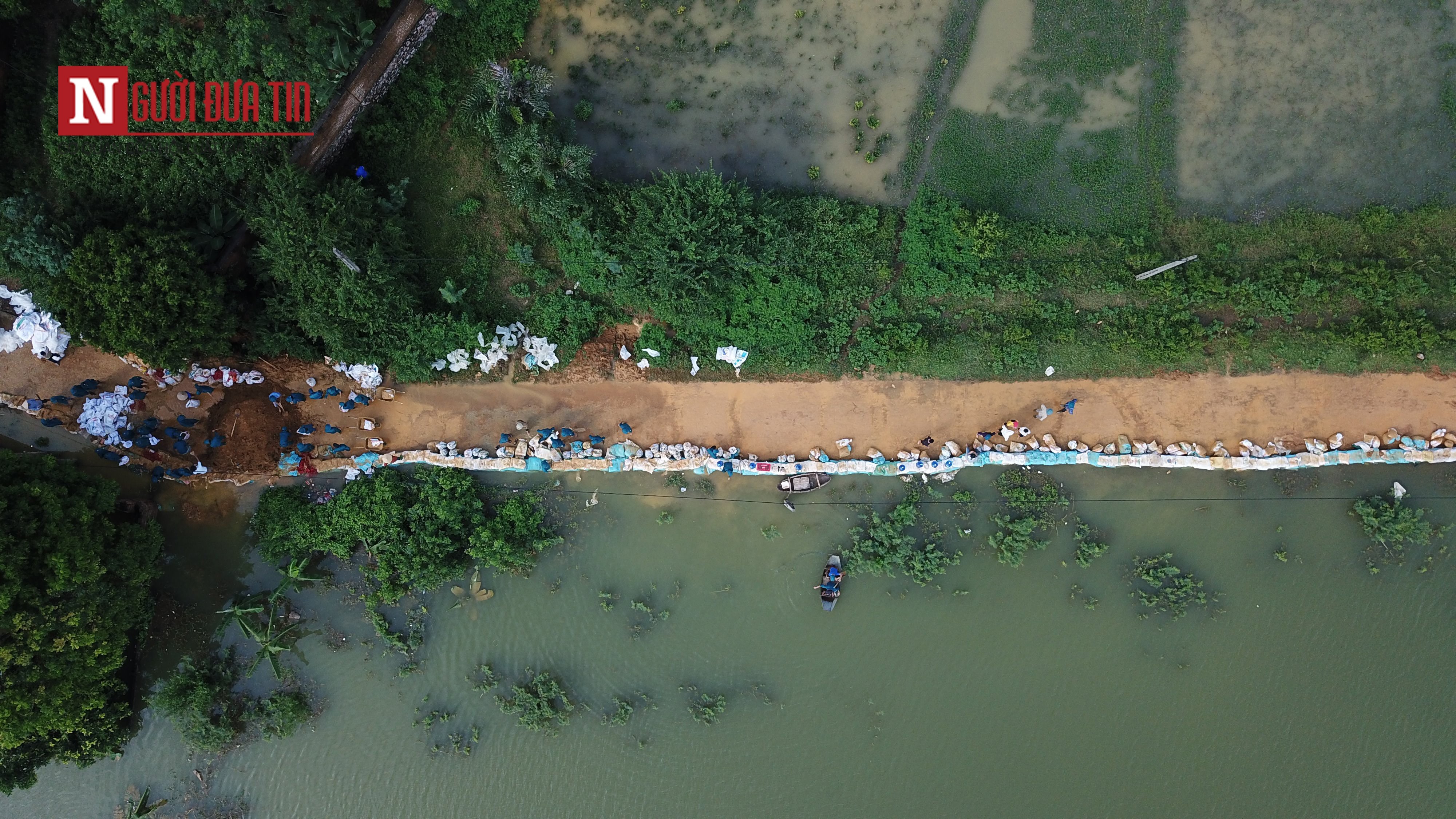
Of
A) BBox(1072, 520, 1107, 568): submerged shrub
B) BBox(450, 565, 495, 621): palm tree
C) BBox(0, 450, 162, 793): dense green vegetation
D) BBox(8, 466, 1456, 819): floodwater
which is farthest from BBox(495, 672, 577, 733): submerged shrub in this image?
BBox(1072, 520, 1107, 568): submerged shrub

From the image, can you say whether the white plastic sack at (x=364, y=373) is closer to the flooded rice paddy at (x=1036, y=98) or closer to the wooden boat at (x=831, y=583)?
the flooded rice paddy at (x=1036, y=98)

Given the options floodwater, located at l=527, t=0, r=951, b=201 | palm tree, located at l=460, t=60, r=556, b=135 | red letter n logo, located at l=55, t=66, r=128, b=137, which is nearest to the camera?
red letter n logo, located at l=55, t=66, r=128, b=137

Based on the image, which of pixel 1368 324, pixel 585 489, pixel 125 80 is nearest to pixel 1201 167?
pixel 1368 324

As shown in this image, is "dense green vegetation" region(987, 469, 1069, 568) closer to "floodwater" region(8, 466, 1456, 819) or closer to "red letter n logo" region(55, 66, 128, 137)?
"floodwater" region(8, 466, 1456, 819)

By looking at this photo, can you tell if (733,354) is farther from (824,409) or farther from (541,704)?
(541,704)

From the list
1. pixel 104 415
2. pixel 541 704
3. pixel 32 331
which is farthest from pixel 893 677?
pixel 32 331

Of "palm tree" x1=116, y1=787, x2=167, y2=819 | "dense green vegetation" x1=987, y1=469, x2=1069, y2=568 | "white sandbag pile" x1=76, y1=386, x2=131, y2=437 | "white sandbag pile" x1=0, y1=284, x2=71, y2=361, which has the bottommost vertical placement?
"palm tree" x1=116, y1=787, x2=167, y2=819
